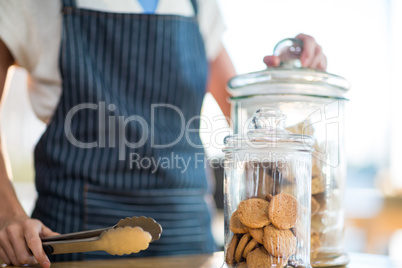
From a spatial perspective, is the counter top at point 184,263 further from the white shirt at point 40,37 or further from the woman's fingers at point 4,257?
the white shirt at point 40,37

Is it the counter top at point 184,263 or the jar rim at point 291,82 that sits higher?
the jar rim at point 291,82

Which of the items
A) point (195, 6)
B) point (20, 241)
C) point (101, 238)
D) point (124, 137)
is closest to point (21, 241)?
point (20, 241)

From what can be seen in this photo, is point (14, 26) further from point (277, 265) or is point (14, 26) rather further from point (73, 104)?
point (277, 265)

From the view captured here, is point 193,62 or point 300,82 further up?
point 193,62

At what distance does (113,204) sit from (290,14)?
2884 millimetres

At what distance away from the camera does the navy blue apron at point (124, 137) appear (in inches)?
29.8

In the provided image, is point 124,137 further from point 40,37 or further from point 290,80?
point 290,80

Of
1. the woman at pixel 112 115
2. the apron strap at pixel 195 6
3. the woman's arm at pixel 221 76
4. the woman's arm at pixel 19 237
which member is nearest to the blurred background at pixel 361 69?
the woman's arm at pixel 221 76

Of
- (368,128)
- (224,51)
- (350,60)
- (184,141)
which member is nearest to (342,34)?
(350,60)

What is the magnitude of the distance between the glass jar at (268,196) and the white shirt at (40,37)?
17.1 inches

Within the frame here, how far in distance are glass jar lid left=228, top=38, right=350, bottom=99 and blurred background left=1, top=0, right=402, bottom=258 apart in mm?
2450

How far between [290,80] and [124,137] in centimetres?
34

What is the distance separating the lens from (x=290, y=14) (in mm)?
3324

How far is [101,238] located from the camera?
486 mm
